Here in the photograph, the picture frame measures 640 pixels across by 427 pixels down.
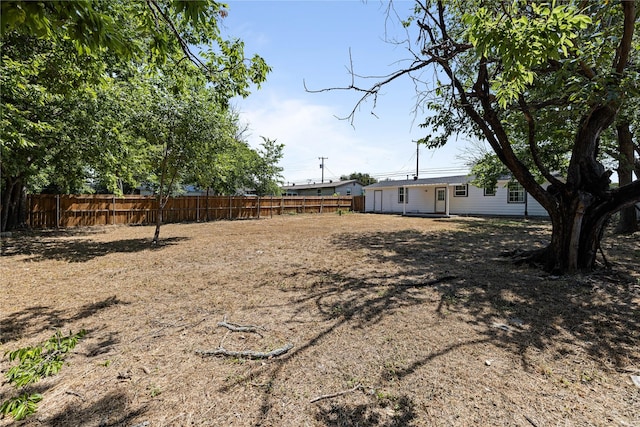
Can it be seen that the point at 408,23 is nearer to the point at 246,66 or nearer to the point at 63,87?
the point at 246,66

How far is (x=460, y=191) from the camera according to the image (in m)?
22.5

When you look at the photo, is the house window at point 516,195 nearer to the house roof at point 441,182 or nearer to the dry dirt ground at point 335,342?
the house roof at point 441,182

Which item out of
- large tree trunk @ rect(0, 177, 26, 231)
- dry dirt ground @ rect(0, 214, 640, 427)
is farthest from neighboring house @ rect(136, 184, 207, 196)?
dry dirt ground @ rect(0, 214, 640, 427)

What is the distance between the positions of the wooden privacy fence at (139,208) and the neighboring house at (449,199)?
7105 millimetres

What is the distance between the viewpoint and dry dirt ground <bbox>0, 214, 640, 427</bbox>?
2.01 meters

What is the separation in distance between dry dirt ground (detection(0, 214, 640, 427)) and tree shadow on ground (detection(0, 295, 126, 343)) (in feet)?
0.08

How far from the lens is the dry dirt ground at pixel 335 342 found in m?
2.01

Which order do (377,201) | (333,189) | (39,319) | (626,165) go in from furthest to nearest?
1. (333,189)
2. (377,201)
3. (626,165)
4. (39,319)

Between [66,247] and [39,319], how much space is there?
6.16 metres

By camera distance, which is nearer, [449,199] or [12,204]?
[12,204]

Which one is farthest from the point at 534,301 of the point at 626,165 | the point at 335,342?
the point at 626,165

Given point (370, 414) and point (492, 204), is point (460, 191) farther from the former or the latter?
point (370, 414)

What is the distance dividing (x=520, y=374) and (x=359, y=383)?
1.26 m

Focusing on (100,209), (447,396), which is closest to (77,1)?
(447,396)
